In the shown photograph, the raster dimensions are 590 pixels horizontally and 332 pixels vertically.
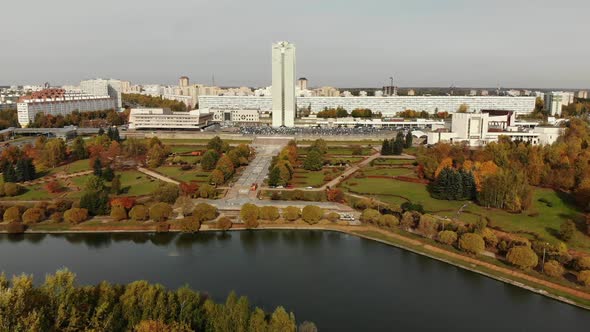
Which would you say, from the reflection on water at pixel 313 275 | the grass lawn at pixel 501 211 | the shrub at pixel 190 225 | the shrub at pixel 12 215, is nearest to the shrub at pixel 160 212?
→ the reflection on water at pixel 313 275

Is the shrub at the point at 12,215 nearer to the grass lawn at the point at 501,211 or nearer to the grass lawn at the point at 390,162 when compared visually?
the grass lawn at the point at 501,211

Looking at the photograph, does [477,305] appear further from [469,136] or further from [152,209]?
[469,136]

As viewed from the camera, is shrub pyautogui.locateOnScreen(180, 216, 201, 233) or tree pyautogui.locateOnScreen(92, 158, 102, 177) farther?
tree pyautogui.locateOnScreen(92, 158, 102, 177)

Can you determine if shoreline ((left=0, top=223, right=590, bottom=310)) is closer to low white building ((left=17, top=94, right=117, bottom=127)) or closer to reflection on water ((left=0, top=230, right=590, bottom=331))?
reflection on water ((left=0, top=230, right=590, bottom=331))

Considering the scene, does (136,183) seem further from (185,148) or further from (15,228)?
(185,148)

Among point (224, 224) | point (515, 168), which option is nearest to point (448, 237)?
point (515, 168)

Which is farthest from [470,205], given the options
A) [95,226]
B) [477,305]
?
[95,226]

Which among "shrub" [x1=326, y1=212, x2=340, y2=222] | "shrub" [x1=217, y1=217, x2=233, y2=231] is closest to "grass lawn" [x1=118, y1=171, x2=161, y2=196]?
"shrub" [x1=217, y1=217, x2=233, y2=231]
